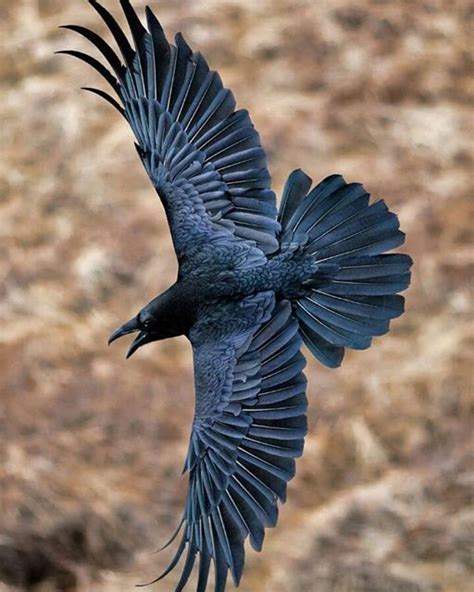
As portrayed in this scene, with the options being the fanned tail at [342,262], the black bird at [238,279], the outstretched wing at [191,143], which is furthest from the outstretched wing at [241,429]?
the outstretched wing at [191,143]

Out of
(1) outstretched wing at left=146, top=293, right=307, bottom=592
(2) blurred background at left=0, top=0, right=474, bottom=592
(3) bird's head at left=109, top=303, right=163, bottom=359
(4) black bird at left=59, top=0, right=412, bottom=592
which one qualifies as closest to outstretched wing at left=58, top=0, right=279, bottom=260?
(4) black bird at left=59, top=0, right=412, bottom=592

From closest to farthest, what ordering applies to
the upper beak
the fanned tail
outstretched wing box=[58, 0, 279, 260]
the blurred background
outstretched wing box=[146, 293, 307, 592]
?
outstretched wing box=[146, 293, 307, 592] < the fanned tail < outstretched wing box=[58, 0, 279, 260] < the upper beak < the blurred background

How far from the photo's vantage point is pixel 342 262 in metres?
5.26

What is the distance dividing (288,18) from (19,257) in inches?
118

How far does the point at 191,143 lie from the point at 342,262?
0.70 metres

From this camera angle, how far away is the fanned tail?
5.17m

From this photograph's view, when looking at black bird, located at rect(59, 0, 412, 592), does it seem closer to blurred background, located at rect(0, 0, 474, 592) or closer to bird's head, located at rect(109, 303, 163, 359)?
bird's head, located at rect(109, 303, 163, 359)

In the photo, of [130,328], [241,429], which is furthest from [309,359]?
[241,429]

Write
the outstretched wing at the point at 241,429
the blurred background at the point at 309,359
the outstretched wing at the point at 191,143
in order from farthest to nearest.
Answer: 1. the blurred background at the point at 309,359
2. the outstretched wing at the point at 191,143
3. the outstretched wing at the point at 241,429

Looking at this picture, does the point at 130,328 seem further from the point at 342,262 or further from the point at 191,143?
the point at 342,262

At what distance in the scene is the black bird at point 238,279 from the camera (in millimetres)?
4836

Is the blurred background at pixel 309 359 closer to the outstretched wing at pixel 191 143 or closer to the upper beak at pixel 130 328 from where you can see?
the upper beak at pixel 130 328

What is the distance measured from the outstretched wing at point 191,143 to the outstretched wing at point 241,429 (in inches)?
13.2

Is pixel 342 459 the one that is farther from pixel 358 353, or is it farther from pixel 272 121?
pixel 272 121
